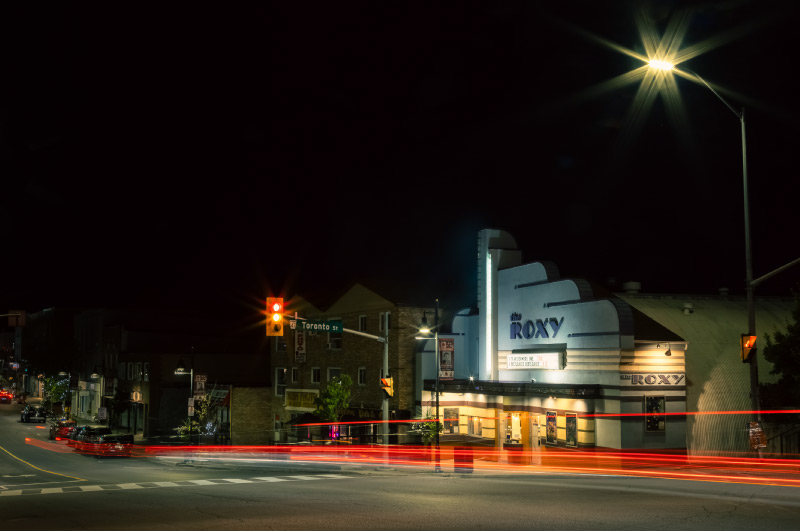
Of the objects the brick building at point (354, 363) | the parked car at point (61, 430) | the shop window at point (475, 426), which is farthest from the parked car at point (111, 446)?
the shop window at point (475, 426)

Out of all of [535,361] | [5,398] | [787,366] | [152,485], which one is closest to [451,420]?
[535,361]

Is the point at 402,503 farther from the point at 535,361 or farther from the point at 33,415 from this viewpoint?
the point at 33,415

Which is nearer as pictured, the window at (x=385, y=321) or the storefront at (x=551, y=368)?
the storefront at (x=551, y=368)

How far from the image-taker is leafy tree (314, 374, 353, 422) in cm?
4172

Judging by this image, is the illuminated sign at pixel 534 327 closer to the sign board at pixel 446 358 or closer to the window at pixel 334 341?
the sign board at pixel 446 358

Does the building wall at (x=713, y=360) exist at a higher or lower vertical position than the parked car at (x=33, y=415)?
higher

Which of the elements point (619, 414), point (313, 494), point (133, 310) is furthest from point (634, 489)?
point (133, 310)

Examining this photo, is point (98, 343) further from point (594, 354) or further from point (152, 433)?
point (594, 354)

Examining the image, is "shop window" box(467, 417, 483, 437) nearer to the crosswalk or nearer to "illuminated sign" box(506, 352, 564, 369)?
"illuminated sign" box(506, 352, 564, 369)

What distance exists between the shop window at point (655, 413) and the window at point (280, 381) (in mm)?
30172

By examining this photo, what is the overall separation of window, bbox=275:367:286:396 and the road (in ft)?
90.1

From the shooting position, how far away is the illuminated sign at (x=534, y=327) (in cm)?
3241

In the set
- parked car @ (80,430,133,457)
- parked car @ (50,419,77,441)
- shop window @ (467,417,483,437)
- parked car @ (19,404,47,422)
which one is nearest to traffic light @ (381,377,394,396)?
shop window @ (467,417,483,437)

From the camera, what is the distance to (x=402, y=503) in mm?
15891
